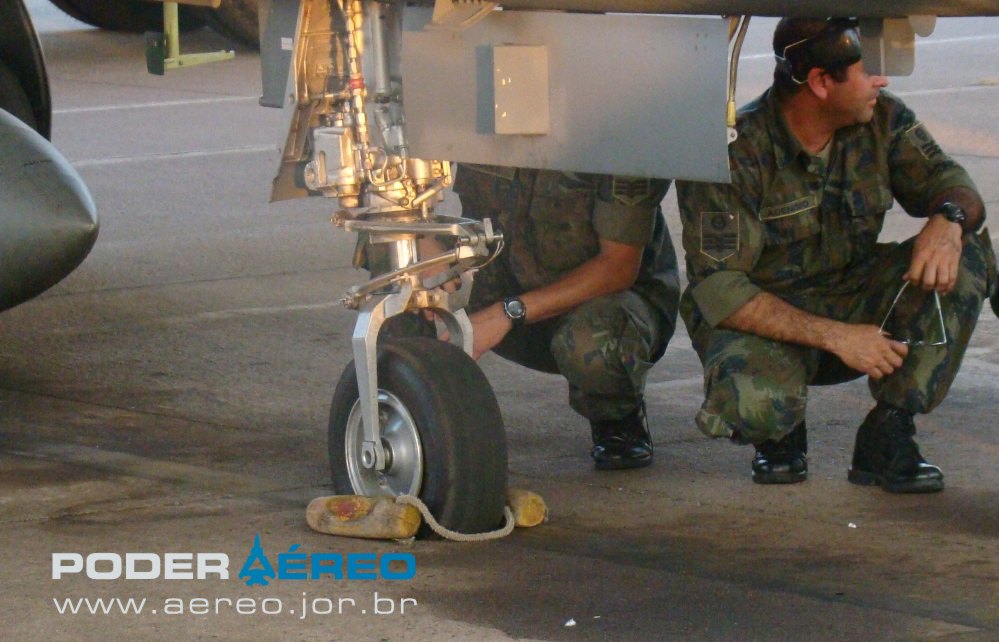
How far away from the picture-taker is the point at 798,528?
414 centimetres

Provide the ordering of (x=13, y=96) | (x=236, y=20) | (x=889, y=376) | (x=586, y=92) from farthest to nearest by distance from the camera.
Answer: (x=236, y=20)
(x=13, y=96)
(x=889, y=376)
(x=586, y=92)

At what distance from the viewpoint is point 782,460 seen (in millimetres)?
4586

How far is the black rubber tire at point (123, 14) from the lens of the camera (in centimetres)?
1417

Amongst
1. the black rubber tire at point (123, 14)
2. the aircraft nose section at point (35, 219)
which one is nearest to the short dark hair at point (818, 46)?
the aircraft nose section at point (35, 219)

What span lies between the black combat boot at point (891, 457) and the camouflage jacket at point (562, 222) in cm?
66

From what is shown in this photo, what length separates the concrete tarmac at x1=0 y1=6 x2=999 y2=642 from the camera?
350 cm

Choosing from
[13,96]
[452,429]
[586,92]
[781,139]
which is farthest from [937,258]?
[13,96]

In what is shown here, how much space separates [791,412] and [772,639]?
47.9 inches

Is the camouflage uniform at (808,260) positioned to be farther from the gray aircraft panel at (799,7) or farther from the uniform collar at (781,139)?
the gray aircraft panel at (799,7)

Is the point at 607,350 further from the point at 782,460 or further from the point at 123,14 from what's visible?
the point at 123,14

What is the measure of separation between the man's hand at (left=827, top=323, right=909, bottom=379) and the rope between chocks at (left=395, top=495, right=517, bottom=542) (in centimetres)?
97

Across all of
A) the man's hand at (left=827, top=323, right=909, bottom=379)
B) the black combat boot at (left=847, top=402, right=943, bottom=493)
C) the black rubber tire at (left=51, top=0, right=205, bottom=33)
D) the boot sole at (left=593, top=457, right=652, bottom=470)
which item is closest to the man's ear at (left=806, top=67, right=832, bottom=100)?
the man's hand at (left=827, top=323, right=909, bottom=379)

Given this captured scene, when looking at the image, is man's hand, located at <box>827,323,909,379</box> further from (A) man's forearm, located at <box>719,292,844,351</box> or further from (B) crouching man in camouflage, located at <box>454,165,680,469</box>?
(B) crouching man in camouflage, located at <box>454,165,680,469</box>

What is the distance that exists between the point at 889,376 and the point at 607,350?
0.74 metres
